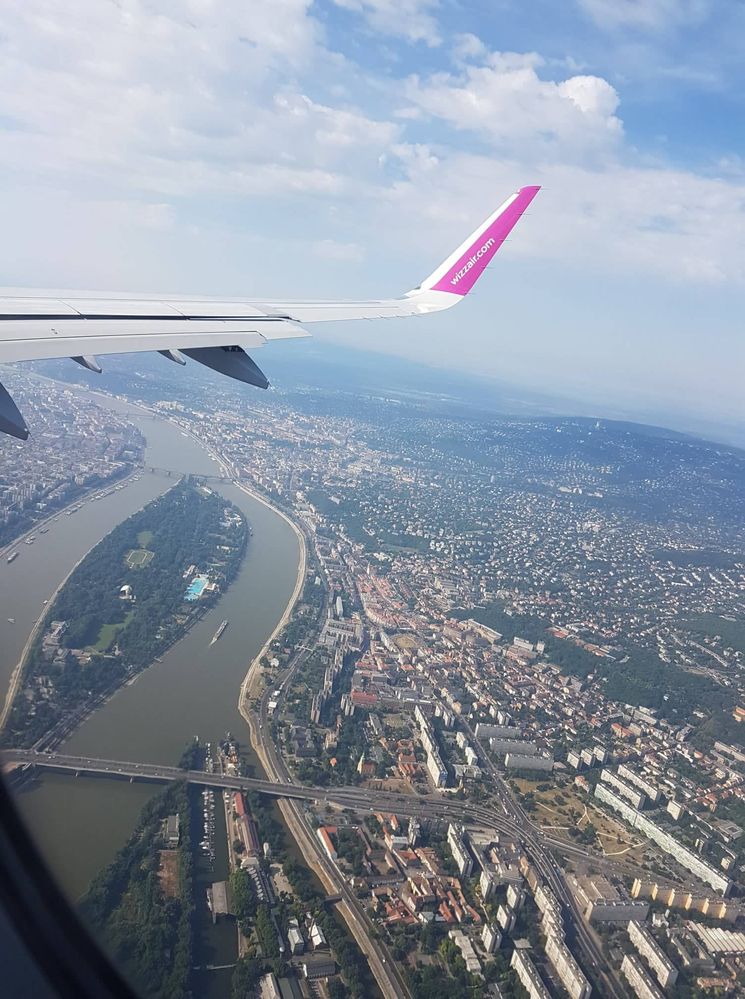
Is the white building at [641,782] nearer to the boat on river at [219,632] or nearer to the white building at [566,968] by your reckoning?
the white building at [566,968]

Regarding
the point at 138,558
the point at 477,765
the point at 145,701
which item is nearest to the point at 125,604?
the point at 138,558

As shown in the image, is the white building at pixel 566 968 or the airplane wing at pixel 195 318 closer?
the airplane wing at pixel 195 318

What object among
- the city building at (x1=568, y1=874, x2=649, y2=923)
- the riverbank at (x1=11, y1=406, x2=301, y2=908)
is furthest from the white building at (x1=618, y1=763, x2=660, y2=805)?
the riverbank at (x1=11, y1=406, x2=301, y2=908)

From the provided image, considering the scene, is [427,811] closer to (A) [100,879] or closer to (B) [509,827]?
→ (B) [509,827]

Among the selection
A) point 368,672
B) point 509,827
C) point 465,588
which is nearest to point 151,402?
point 465,588

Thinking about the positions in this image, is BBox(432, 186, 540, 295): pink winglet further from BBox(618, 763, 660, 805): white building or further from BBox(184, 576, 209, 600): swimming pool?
BBox(184, 576, 209, 600): swimming pool

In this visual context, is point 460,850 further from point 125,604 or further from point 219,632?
point 125,604

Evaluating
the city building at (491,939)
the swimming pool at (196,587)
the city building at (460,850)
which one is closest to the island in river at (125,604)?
the swimming pool at (196,587)
